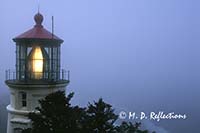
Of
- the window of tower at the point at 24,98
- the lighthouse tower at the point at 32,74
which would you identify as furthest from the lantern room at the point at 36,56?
the window of tower at the point at 24,98

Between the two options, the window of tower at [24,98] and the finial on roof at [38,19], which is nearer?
the window of tower at [24,98]

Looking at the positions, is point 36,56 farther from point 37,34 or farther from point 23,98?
point 23,98

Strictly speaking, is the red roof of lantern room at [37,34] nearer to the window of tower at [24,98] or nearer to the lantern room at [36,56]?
the lantern room at [36,56]

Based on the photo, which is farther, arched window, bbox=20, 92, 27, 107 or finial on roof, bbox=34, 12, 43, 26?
finial on roof, bbox=34, 12, 43, 26

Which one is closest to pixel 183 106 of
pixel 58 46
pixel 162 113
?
pixel 162 113

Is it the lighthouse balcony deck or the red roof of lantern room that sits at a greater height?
the red roof of lantern room

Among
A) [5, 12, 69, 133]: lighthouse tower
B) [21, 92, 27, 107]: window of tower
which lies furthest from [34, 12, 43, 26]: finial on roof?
[21, 92, 27, 107]: window of tower

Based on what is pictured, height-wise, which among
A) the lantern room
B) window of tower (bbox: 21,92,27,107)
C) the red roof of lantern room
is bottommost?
window of tower (bbox: 21,92,27,107)

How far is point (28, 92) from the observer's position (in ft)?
24.9

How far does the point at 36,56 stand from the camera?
7.89 m

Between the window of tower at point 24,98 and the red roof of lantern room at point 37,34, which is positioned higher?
the red roof of lantern room at point 37,34

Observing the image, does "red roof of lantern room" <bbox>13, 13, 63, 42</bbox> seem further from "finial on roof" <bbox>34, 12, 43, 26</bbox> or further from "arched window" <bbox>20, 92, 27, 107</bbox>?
"arched window" <bbox>20, 92, 27, 107</bbox>

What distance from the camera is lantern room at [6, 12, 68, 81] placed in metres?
7.82

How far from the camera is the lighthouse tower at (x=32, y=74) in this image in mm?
7590
